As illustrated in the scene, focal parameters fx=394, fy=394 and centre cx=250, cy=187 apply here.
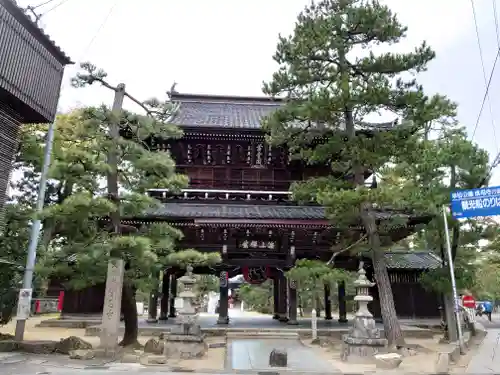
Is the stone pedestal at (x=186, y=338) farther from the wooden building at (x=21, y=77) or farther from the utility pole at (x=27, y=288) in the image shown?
the wooden building at (x=21, y=77)

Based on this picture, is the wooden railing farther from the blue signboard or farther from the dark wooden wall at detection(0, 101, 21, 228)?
the blue signboard

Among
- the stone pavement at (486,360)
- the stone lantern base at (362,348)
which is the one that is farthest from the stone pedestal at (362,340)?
the stone pavement at (486,360)

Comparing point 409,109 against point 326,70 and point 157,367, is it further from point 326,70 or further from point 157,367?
point 157,367

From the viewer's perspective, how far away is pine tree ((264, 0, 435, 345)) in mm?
12383

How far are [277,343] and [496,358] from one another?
7100mm

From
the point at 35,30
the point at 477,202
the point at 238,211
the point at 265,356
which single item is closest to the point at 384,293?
the point at 477,202

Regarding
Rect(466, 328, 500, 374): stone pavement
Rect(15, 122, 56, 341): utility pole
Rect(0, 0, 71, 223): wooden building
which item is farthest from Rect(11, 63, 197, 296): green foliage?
Rect(466, 328, 500, 374): stone pavement

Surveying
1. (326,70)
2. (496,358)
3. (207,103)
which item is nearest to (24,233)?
(326,70)

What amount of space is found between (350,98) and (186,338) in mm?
9047

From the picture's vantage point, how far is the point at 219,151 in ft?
63.6

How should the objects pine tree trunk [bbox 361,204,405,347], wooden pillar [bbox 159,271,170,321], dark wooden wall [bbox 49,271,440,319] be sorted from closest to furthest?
1. pine tree trunk [bbox 361,204,405,347]
2. wooden pillar [bbox 159,271,170,321]
3. dark wooden wall [bbox 49,271,440,319]

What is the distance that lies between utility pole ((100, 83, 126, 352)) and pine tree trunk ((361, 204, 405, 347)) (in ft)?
26.2

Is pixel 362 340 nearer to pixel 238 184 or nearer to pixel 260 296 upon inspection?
pixel 238 184

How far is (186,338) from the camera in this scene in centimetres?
1203
